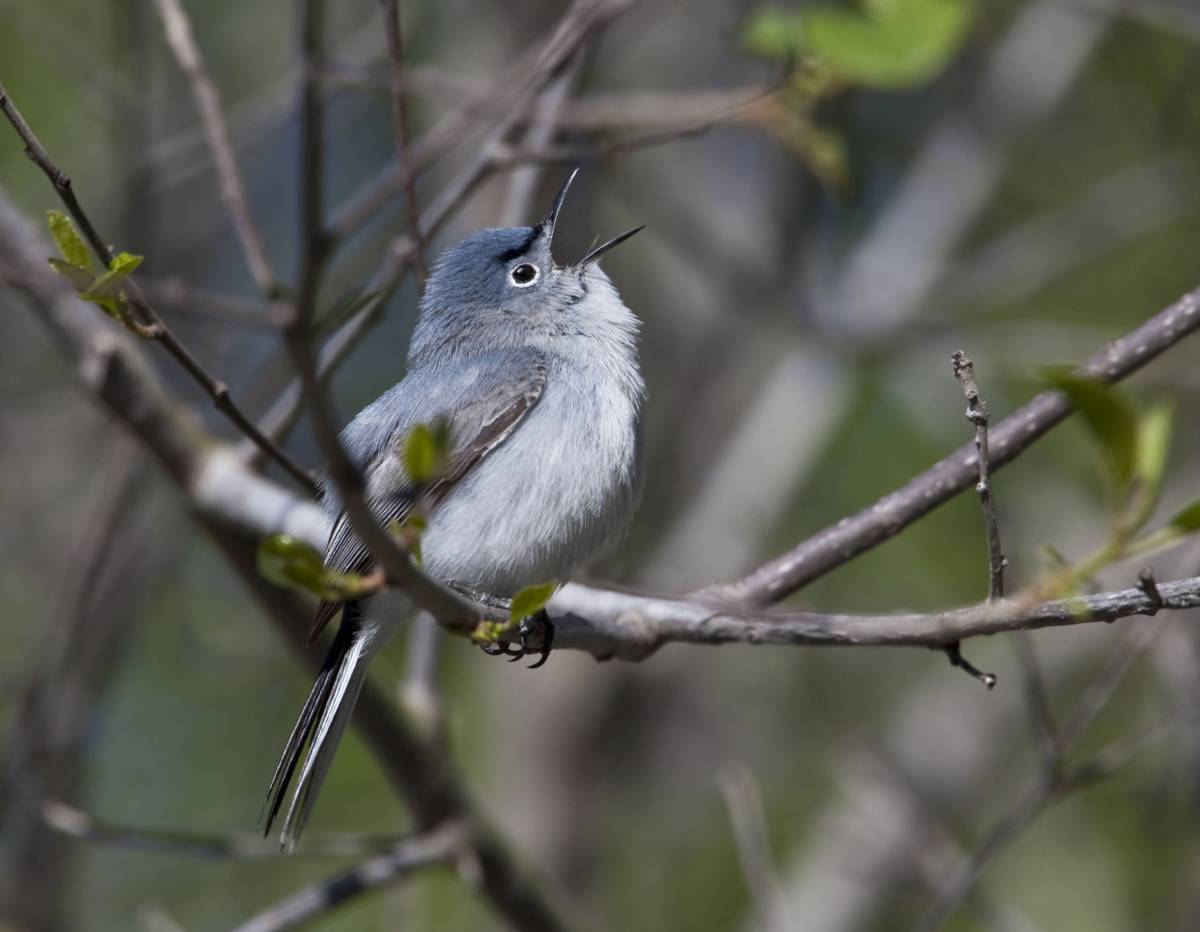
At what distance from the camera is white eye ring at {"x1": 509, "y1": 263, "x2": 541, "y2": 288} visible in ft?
10.9

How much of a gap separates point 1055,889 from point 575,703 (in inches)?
80.9

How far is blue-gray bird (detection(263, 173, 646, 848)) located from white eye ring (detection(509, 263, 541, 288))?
289 millimetres

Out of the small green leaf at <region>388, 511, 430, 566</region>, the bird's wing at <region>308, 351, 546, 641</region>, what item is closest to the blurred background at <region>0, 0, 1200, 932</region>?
the bird's wing at <region>308, 351, 546, 641</region>

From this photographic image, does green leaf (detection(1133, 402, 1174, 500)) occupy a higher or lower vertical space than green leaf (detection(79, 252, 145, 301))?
lower

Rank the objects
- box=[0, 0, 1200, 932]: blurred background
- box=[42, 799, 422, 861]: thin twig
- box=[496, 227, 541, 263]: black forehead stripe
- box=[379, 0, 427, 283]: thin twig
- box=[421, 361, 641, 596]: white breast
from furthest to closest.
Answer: box=[0, 0, 1200, 932]: blurred background < box=[496, 227, 541, 263]: black forehead stripe < box=[42, 799, 422, 861]: thin twig < box=[421, 361, 641, 596]: white breast < box=[379, 0, 427, 283]: thin twig

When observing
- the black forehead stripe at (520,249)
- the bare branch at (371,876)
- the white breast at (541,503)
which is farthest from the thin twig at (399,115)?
the bare branch at (371,876)

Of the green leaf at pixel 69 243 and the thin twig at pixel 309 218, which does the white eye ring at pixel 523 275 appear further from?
the thin twig at pixel 309 218

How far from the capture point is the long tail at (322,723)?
2.55 metres

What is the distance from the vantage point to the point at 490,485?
8.87ft

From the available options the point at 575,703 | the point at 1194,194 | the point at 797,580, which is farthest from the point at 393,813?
the point at 1194,194

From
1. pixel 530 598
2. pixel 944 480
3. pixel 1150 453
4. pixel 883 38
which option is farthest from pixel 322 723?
pixel 883 38

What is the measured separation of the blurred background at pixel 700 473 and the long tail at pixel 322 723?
111cm

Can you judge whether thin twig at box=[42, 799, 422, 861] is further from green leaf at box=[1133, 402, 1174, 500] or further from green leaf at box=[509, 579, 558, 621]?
green leaf at box=[1133, 402, 1174, 500]

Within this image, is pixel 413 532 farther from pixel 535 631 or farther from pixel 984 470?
pixel 535 631
